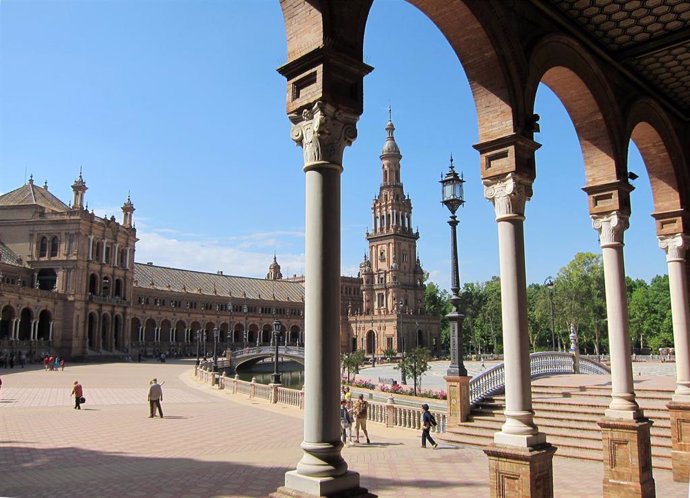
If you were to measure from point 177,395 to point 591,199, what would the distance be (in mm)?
24764

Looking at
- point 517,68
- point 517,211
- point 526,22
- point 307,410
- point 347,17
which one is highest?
point 526,22

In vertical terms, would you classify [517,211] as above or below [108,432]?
above

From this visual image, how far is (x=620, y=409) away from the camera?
948 centimetres

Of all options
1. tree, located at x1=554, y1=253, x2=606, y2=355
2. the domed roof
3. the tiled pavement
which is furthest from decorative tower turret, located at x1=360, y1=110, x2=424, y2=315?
the tiled pavement

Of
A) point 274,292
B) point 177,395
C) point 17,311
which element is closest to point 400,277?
point 274,292

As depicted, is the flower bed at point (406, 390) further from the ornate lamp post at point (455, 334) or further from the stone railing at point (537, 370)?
the ornate lamp post at point (455, 334)

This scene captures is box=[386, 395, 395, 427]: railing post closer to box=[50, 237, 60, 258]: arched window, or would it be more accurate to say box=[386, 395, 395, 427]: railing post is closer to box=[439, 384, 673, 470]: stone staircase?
box=[439, 384, 673, 470]: stone staircase

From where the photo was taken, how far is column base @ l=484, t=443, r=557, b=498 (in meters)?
6.98

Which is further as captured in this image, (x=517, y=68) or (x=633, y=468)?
(x=633, y=468)

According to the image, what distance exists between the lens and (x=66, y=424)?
18.3 m

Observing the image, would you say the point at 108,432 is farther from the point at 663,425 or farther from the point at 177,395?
the point at 663,425

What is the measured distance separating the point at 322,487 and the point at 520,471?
11.0ft

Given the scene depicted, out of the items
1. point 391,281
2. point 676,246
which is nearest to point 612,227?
point 676,246

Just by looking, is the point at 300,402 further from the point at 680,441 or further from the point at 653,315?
the point at 653,315
